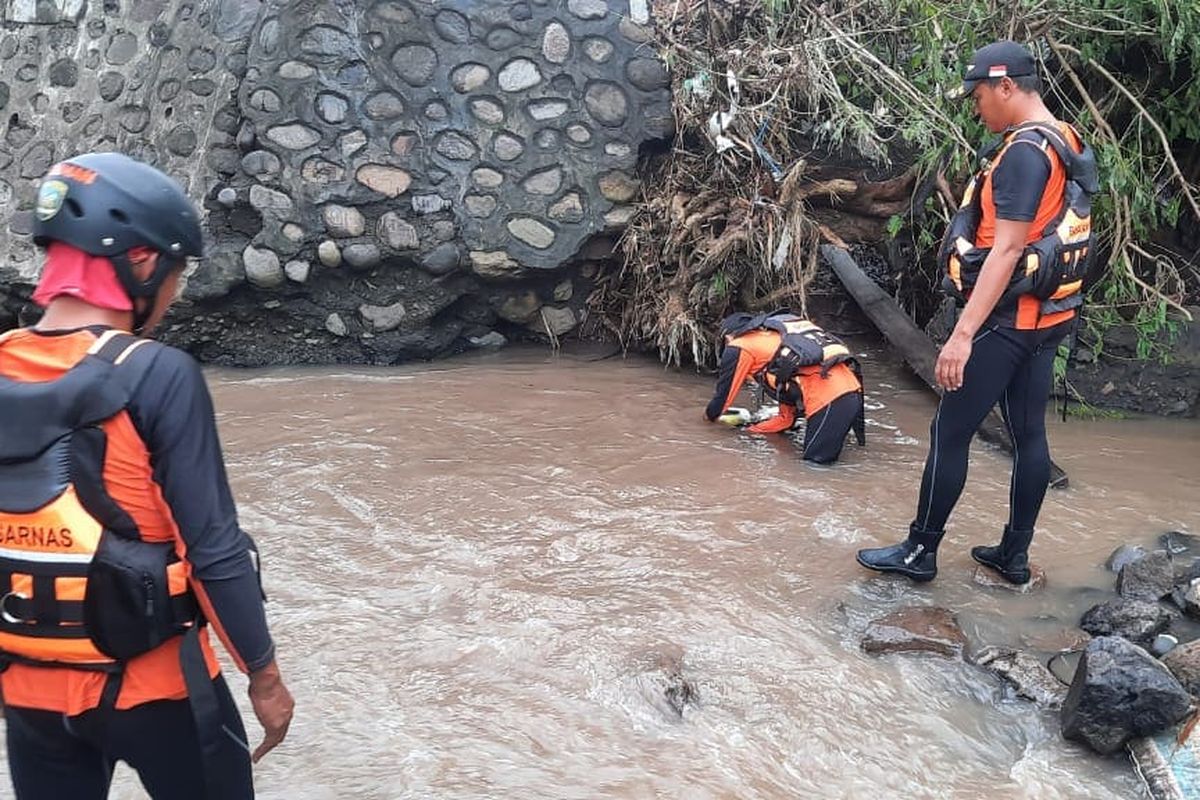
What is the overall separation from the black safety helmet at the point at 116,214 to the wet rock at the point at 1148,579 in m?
3.40

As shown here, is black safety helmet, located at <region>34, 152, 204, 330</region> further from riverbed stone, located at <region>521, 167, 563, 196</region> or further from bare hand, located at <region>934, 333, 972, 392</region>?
riverbed stone, located at <region>521, 167, 563, 196</region>

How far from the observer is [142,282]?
62.9 inches

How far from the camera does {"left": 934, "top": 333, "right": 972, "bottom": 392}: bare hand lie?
3.33 metres

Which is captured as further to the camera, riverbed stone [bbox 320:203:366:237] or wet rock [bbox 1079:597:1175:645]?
riverbed stone [bbox 320:203:366:237]

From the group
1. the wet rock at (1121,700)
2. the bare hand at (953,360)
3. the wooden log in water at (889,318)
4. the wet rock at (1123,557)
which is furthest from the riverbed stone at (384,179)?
the wet rock at (1121,700)

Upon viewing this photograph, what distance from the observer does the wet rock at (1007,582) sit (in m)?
3.78

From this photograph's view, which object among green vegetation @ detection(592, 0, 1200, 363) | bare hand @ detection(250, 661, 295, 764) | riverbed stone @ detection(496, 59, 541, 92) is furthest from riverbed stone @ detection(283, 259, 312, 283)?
bare hand @ detection(250, 661, 295, 764)

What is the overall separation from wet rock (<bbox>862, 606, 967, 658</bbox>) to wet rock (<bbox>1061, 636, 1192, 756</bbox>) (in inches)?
19.5

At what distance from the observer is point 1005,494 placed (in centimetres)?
475

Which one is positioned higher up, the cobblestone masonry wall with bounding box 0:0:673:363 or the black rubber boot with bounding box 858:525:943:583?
the cobblestone masonry wall with bounding box 0:0:673:363

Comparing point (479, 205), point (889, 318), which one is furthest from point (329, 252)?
point (889, 318)

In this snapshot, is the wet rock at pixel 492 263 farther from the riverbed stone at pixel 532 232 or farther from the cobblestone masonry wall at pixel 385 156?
the riverbed stone at pixel 532 232

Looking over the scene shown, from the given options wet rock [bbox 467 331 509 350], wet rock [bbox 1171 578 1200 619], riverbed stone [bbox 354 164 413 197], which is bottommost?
wet rock [bbox 1171 578 1200 619]

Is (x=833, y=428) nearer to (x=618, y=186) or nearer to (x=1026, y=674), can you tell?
(x=1026, y=674)
